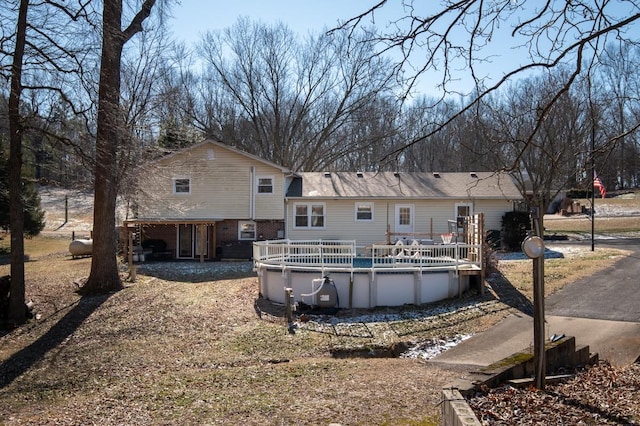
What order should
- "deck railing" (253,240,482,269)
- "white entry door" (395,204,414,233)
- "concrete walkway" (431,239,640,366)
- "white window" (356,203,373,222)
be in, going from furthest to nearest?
"white window" (356,203,373,222), "white entry door" (395,204,414,233), "deck railing" (253,240,482,269), "concrete walkway" (431,239,640,366)

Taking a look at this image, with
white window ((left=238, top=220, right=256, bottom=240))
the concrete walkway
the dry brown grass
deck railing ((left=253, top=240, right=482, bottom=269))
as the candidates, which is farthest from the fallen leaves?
white window ((left=238, top=220, right=256, bottom=240))

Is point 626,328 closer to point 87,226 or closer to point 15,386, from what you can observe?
point 15,386

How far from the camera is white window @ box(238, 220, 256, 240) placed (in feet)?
91.9

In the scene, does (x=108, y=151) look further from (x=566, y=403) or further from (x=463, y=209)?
(x=463, y=209)

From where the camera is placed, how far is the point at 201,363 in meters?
10.8

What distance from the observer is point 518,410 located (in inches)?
202

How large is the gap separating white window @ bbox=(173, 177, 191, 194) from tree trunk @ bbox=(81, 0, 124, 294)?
31.6ft

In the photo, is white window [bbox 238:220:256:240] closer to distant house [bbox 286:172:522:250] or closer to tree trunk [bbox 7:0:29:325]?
distant house [bbox 286:172:522:250]

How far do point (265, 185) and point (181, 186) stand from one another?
4328 mm

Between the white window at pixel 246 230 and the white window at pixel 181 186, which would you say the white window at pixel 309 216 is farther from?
the white window at pixel 181 186

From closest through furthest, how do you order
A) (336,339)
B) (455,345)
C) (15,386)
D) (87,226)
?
(15,386) → (455,345) → (336,339) → (87,226)

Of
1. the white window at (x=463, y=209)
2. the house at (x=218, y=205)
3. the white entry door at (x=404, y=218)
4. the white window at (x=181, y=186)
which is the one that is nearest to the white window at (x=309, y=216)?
the house at (x=218, y=205)

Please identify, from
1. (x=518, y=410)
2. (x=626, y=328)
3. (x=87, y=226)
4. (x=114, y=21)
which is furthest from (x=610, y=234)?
(x=87, y=226)

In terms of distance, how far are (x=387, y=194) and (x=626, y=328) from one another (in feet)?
56.0
